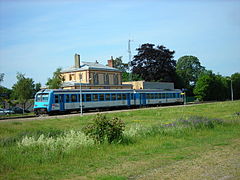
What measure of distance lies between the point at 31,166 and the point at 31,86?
4399 cm

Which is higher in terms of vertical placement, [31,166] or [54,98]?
[54,98]

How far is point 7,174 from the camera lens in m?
7.85

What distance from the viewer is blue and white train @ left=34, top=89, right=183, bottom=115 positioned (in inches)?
1473

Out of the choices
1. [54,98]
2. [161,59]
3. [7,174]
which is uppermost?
[161,59]

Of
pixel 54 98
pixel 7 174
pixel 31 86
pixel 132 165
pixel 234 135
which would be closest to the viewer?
pixel 7 174

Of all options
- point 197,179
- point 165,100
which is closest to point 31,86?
point 165,100

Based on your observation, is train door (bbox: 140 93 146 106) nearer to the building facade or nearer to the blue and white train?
the blue and white train

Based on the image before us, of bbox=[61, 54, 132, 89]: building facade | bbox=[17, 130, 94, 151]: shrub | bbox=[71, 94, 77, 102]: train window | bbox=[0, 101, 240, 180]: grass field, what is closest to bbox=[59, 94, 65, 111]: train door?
bbox=[71, 94, 77, 102]: train window

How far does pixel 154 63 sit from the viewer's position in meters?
79.8

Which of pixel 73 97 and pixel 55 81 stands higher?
pixel 55 81

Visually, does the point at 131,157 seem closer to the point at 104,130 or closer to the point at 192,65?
the point at 104,130

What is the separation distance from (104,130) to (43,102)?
27096mm

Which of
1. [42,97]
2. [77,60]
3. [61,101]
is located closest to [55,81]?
[61,101]

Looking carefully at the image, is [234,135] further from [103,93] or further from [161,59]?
[161,59]
